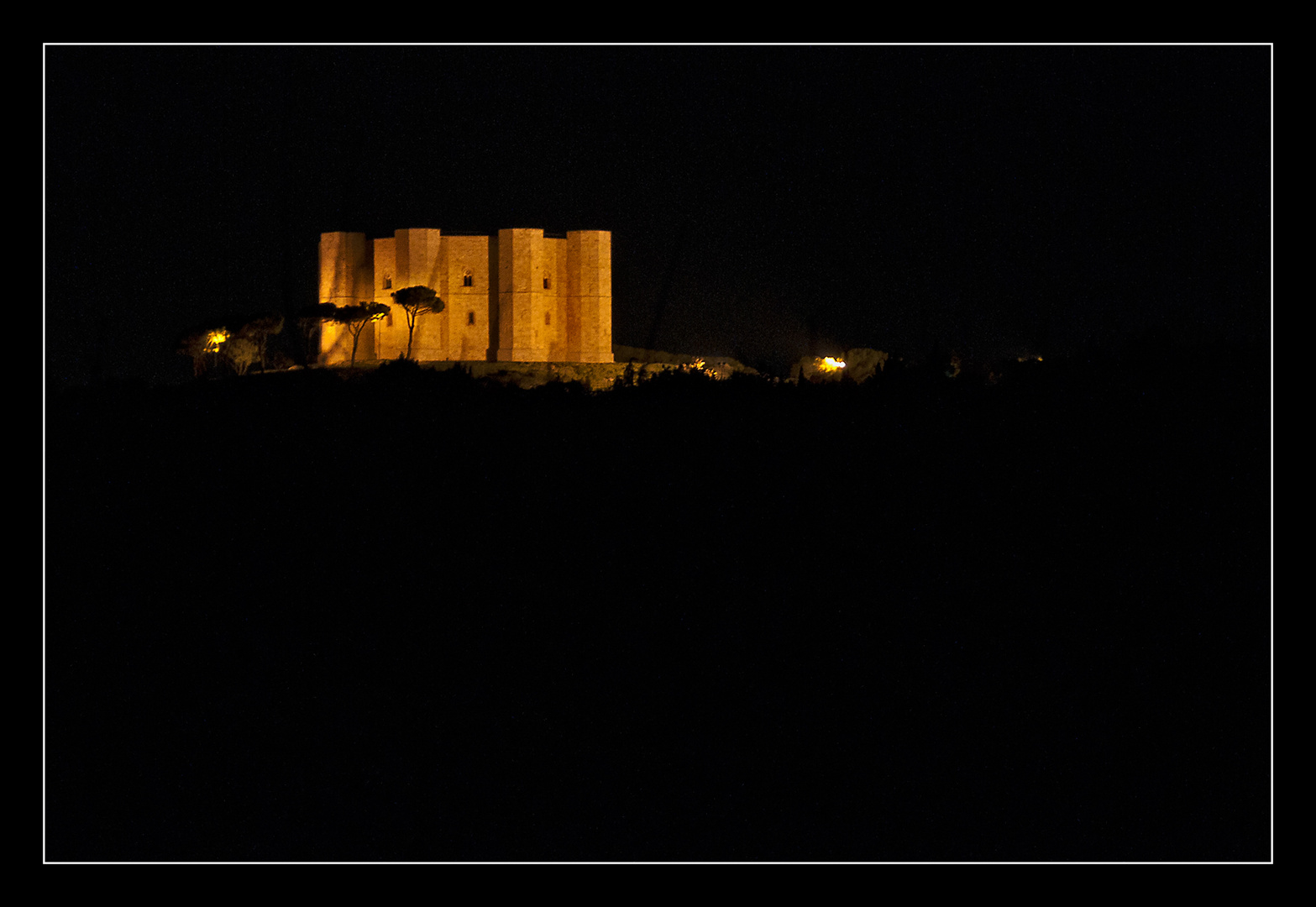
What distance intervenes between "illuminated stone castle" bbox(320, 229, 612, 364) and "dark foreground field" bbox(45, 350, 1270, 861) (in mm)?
23153

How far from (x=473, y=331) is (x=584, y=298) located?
2895mm

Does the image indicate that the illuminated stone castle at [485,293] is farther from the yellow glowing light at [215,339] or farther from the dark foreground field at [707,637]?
the dark foreground field at [707,637]

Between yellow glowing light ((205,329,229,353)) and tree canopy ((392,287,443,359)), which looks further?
yellow glowing light ((205,329,229,353))

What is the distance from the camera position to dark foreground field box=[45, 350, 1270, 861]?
1764cm

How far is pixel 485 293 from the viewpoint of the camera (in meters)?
48.3

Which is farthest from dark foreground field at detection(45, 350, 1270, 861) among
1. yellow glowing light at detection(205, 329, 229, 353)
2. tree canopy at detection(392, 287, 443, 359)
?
yellow glowing light at detection(205, 329, 229, 353)

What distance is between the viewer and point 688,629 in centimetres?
2002

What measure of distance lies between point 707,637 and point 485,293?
1160 inches

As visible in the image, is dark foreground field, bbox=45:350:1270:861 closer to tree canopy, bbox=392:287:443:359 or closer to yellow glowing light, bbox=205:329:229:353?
tree canopy, bbox=392:287:443:359

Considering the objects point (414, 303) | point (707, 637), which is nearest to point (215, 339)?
point (414, 303)

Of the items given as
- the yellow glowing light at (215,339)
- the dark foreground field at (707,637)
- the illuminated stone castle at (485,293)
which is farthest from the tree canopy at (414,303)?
the dark foreground field at (707,637)

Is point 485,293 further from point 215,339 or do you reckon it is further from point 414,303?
point 215,339

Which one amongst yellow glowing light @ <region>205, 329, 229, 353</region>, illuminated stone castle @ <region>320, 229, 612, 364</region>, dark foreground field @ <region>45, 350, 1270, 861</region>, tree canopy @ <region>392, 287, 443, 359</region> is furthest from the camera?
illuminated stone castle @ <region>320, 229, 612, 364</region>

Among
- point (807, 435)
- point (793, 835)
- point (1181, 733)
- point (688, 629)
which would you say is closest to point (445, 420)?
point (807, 435)
